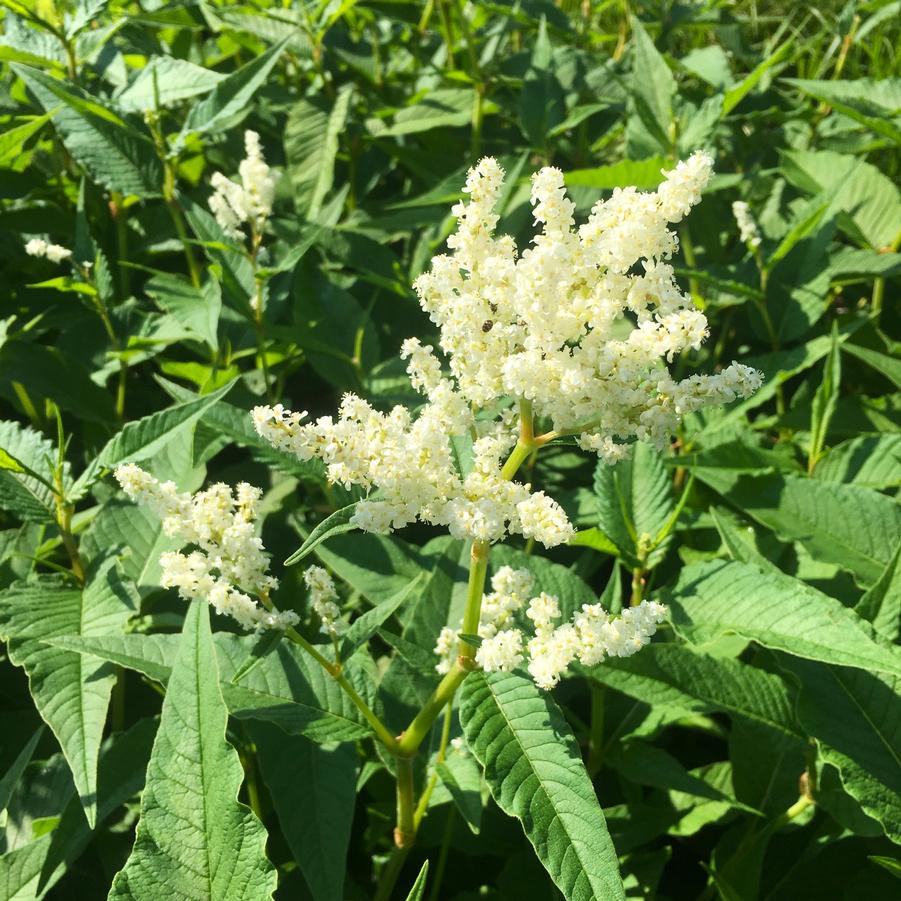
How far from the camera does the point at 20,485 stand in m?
2.28

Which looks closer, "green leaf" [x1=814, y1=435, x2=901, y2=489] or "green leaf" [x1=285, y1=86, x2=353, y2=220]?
"green leaf" [x1=814, y1=435, x2=901, y2=489]

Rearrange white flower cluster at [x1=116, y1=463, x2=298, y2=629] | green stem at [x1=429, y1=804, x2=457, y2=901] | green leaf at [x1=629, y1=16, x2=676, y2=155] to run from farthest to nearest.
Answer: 1. green leaf at [x1=629, y1=16, x2=676, y2=155]
2. green stem at [x1=429, y1=804, x2=457, y2=901]
3. white flower cluster at [x1=116, y1=463, x2=298, y2=629]

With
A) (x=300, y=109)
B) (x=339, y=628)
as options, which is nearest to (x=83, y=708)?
(x=339, y=628)

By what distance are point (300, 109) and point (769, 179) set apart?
2.05 m

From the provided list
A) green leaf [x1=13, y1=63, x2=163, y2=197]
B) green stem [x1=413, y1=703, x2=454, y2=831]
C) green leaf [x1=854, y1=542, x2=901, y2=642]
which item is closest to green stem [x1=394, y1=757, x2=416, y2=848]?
green stem [x1=413, y1=703, x2=454, y2=831]

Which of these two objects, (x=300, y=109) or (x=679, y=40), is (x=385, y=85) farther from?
(x=679, y=40)

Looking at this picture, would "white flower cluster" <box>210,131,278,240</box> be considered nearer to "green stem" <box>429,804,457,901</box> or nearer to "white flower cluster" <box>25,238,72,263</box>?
"white flower cluster" <box>25,238,72,263</box>

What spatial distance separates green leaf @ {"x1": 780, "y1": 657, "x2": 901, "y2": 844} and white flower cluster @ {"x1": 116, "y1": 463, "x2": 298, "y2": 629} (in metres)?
1.19

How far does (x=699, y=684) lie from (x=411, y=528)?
1.34 m

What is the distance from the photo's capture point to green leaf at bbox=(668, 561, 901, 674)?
5.42ft

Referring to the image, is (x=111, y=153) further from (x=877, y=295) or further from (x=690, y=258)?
(x=877, y=295)

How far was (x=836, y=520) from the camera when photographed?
2.47 metres

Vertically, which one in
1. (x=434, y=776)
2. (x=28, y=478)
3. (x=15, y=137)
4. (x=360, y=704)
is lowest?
(x=434, y=776)

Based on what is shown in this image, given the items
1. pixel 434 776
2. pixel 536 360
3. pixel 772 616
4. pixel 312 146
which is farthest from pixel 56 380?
pixel 772 616
